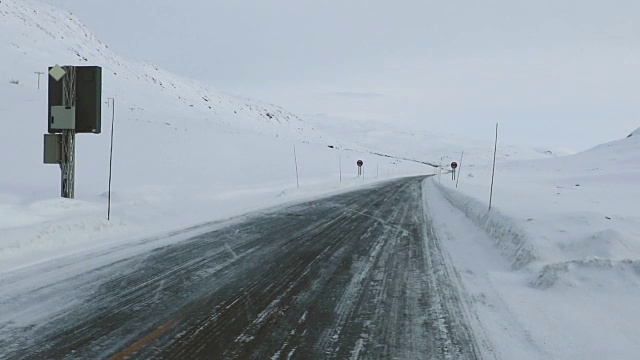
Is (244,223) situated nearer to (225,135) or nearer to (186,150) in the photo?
(186,150)

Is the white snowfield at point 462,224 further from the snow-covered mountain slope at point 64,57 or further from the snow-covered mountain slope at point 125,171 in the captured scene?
the snow-covered mountain slope at point 64,57

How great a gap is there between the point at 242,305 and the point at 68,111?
9913mm

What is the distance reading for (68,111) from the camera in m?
13.0

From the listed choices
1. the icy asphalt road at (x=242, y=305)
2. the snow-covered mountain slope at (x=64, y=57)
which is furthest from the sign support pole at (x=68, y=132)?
the snow-covered mountain slope at (x=64, y=57)

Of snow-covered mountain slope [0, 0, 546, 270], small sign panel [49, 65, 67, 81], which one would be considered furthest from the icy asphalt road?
small sign panel [49, 65, 67, 81]

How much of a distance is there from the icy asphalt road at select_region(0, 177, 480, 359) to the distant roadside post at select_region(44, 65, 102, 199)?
5598mm

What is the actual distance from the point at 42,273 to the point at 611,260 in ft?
26.5

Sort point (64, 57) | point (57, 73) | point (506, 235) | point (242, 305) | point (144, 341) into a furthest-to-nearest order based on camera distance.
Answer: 1. point (64, 57)
2. point (57, 73)
3. point (506, 235)
4. point (242, 305)
5. point (144, 341)

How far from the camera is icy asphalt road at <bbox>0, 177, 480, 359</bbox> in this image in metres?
4.49

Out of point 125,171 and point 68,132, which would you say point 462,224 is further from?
point 125,171

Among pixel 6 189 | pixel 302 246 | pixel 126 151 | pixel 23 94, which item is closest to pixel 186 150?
pixel 126 151

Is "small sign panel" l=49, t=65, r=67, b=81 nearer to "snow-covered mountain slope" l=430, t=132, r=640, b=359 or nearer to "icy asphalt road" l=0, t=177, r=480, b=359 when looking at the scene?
"icy asphalt road" l=0, t=177, r=480, b=359

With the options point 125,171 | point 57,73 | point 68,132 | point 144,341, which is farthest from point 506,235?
point 125,171

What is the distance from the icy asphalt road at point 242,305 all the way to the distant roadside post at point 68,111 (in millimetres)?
5598
